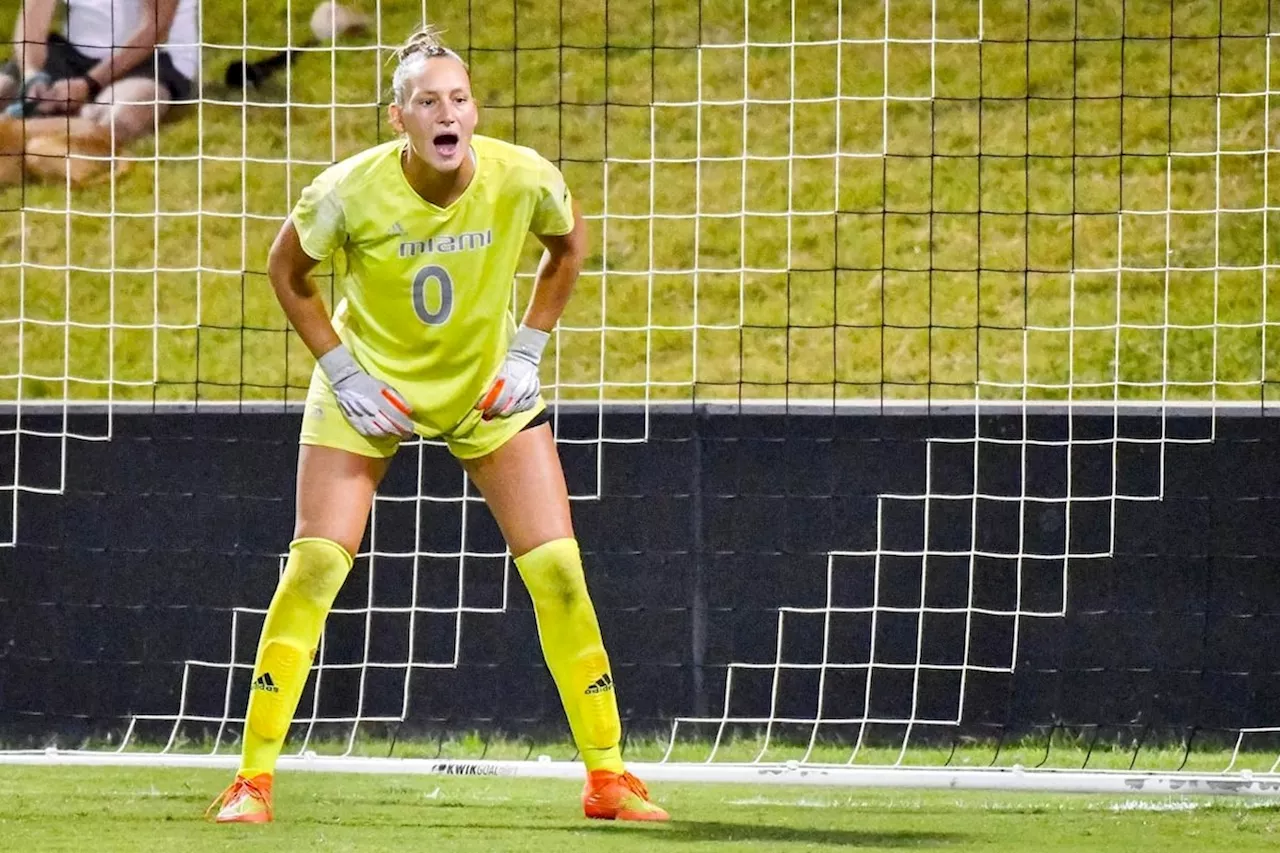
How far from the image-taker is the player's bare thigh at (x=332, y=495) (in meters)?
5.00

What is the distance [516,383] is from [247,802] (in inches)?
46.1

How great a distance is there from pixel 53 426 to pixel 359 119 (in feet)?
14.3

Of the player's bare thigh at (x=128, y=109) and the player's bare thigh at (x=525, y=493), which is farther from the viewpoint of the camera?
the player's bare thigh at (x=128, y=109)

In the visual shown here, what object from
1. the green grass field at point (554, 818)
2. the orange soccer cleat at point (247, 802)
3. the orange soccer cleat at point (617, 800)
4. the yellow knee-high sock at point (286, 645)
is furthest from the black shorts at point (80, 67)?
the orange soccer cleat at point (617, 800)

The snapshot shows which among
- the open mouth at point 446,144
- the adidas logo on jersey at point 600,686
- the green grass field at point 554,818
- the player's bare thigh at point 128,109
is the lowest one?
the green grass field at point 554,818

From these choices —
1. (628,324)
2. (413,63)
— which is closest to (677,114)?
(628,324)

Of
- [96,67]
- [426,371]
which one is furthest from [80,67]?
[426,371]

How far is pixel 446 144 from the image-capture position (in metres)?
4.89

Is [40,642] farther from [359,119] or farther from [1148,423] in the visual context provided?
[359,119]

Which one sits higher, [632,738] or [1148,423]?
[1148,423]

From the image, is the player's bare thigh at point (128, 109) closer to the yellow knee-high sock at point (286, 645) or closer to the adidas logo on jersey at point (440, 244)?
the adidas logo on jersey at point (440, 244)

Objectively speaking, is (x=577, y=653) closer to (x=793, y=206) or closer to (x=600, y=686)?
(x=600, y=686)

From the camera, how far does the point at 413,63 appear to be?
492 cm

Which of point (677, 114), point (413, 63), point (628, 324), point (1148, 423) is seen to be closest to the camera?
point (413, 63)
